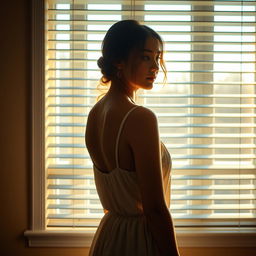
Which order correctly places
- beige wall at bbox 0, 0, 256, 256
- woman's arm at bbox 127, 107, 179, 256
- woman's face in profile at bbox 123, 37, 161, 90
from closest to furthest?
1. woman's arm at bbox 127, 107, 179, 256
2. woman's face in profile at bbox 123, 37, 161, 90
3. beige wall at bbox 0, 0, 256, 256

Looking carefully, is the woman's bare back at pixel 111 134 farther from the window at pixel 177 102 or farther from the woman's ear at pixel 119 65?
the window at pixel 177 102

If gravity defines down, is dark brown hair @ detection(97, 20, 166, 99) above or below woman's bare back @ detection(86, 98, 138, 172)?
above

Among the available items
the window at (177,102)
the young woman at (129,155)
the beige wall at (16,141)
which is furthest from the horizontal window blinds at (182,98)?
the young woman at (129,155)

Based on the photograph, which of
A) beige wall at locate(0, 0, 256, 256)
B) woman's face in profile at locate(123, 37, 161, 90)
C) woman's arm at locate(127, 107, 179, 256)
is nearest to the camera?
woman's arm at locate(127, 107, 179, 256)

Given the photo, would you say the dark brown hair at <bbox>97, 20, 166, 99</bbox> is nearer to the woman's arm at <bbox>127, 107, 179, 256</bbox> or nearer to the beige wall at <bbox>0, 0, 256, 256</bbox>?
the woman's arm at <bbox>127, 107, 179, 256</bbox>

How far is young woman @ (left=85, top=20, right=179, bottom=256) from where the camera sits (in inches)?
44.9

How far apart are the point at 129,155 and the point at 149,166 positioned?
0.09m

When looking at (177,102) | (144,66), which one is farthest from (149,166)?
(177,102)

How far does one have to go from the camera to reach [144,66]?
1.25 m

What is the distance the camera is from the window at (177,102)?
176 cm

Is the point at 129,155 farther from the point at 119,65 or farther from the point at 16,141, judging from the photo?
the point at 16,141

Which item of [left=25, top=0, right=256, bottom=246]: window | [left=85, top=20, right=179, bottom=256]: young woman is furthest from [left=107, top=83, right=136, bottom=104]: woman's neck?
[left=25, top=0, right=256, bottom=246]: window

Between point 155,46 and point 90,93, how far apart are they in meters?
0.66

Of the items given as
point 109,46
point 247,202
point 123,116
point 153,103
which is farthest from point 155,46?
point 247,202
